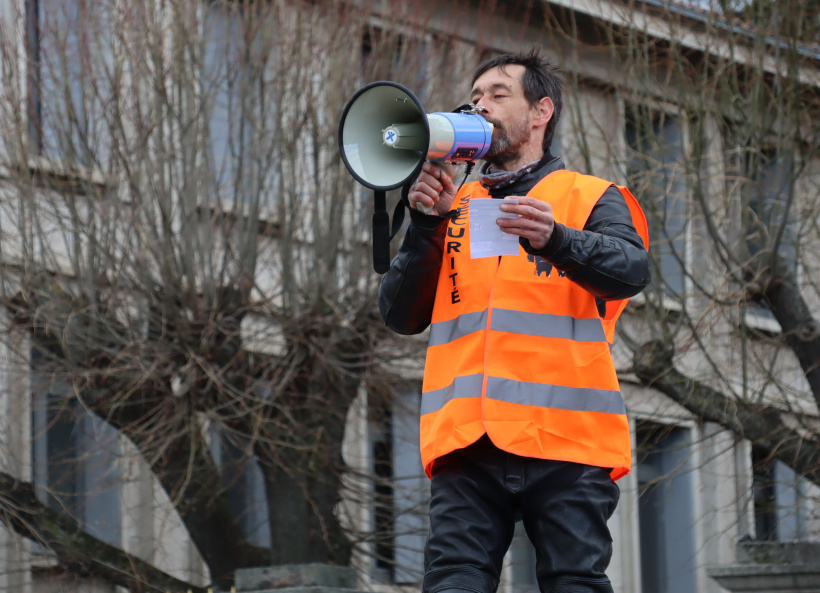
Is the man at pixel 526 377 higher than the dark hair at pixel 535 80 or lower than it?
lower

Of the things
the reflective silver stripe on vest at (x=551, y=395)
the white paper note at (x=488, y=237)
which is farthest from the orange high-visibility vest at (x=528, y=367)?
the white paper note at (x=488, y=237)

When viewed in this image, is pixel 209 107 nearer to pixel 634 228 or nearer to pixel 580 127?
pixel 580 127

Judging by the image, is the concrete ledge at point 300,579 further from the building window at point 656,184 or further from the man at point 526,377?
the building window at point 656,184

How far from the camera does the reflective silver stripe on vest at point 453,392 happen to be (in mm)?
3623

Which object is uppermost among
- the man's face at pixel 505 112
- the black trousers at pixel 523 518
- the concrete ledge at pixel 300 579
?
the man's face at pixel 505 112

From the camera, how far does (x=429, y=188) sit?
3600 millimetres

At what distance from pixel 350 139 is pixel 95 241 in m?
A: 5.47

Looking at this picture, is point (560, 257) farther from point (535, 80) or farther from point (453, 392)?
point (535, 80)

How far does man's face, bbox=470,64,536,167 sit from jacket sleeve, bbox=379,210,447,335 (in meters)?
0.30

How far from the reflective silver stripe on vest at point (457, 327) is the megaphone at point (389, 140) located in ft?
0.77

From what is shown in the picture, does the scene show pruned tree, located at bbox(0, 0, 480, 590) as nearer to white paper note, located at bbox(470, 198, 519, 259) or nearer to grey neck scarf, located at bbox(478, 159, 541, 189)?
grey neck scarf, located at bbox(478, 159, 541, 189)

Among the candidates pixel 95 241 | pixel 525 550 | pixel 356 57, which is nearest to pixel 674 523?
pixel 525 550

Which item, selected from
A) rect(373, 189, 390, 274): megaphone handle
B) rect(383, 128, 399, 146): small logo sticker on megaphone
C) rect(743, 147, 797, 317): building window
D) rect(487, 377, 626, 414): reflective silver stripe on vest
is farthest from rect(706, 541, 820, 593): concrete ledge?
rect(383, 128, 399, 146): small logo sticker on megaphone

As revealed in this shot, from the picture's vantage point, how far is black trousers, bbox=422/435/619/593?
350 centimetres
